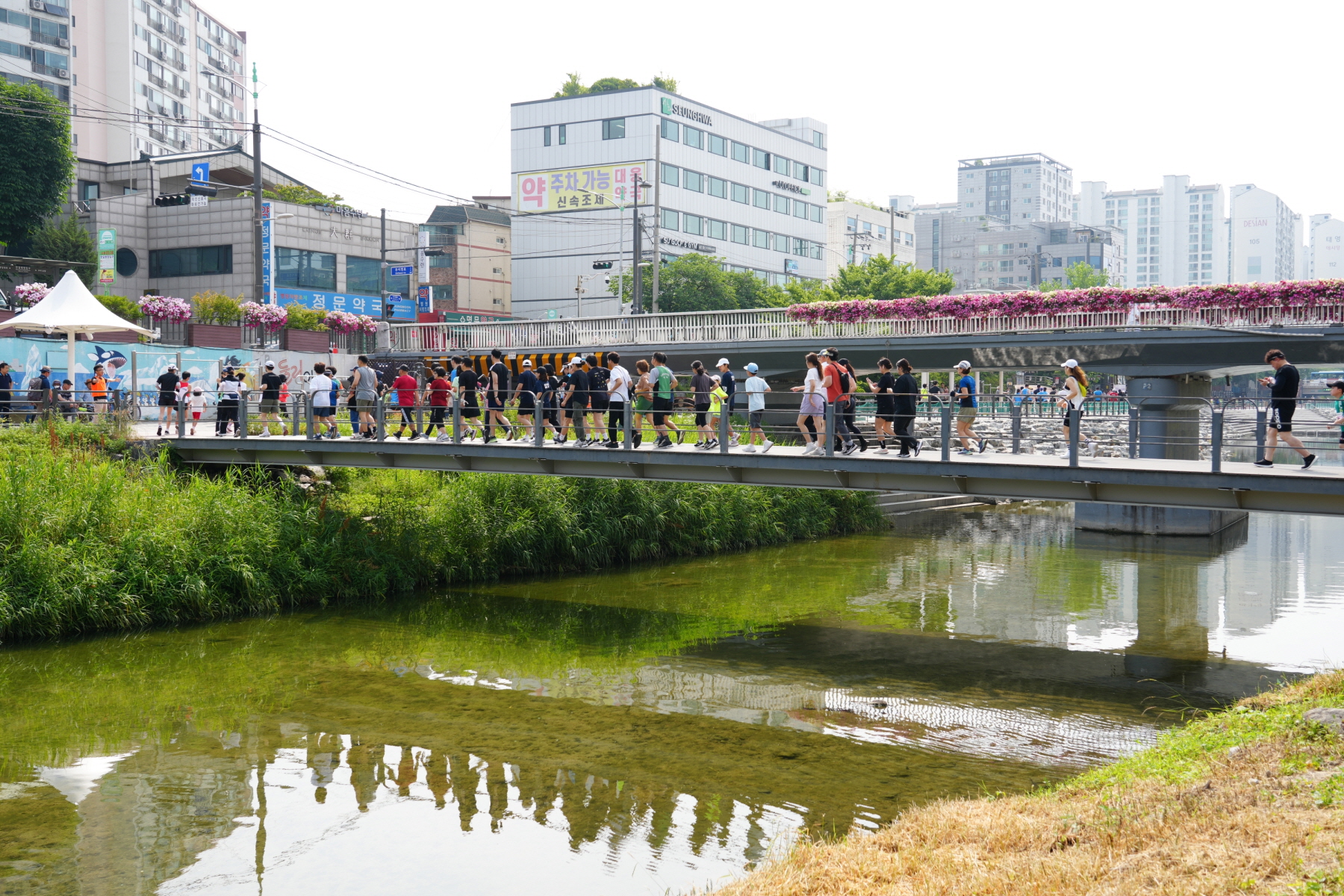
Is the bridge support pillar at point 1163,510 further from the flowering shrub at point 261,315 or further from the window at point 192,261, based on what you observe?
the window at point 192,261

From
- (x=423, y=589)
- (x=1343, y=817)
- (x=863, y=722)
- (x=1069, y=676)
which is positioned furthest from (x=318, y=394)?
(x=1343, y=817)

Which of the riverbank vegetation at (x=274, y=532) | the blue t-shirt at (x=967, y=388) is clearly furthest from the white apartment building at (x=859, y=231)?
the blue t-shirt at (x=967, y=388)

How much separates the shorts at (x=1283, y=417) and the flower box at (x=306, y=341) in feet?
101

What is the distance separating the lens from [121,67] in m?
74.6

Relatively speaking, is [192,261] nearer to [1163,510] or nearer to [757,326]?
[757,326]

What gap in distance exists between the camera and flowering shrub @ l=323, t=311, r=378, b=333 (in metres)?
40.6

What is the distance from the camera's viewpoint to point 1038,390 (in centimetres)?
3738

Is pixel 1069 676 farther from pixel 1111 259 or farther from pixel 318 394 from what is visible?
pixel 1111 259

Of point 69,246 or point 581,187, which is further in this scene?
point 581,187

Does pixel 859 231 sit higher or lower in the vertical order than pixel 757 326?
higher

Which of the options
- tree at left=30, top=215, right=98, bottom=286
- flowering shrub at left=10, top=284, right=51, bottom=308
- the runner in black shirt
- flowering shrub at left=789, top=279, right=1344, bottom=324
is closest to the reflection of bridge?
flowering shrub at left=789, top=279, right=1344, bottom=324

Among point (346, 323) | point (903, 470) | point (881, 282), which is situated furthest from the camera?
point (881, 282)

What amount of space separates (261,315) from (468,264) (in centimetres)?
4144

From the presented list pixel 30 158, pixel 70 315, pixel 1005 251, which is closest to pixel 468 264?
pixel 30 158
